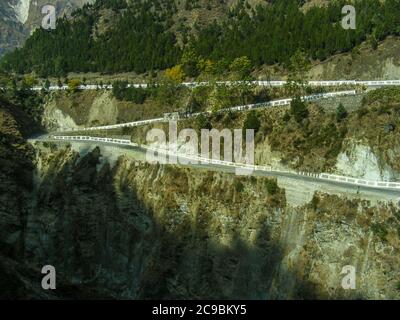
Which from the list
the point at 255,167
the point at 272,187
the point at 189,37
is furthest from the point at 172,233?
the point at 189,37

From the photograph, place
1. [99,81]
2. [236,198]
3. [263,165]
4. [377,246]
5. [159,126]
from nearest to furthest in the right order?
[377,246]
[236,198]
[263,165]
[159,126]
[99,81]

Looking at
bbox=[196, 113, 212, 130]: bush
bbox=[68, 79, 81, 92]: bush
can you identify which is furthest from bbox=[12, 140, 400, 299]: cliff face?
bbox=[68, 79, 81, 92]: bush

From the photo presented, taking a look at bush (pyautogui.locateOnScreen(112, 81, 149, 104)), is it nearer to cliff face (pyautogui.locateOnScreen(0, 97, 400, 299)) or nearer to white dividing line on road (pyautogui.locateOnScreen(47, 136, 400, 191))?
white dividing line on road (pyautogui.locateOnScreen(47, 136, 400, 191))

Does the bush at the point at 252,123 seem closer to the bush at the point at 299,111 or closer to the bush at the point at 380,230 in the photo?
the bush at the point at 299,111

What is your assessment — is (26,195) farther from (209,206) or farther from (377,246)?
(377,246)

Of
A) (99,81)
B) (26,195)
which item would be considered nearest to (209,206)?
(26,195)

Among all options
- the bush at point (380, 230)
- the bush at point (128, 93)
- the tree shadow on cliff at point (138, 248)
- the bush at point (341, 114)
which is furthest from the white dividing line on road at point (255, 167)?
the bush at point (128, 93)

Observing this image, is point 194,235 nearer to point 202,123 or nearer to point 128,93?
point 202,123

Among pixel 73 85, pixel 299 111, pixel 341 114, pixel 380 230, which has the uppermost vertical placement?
pixel 73 85
